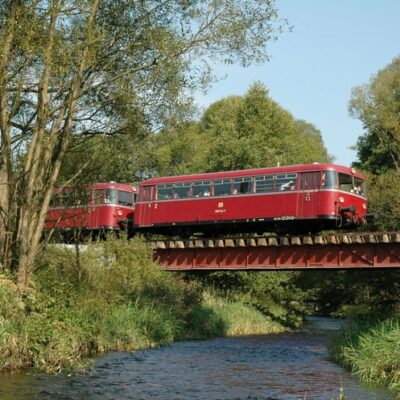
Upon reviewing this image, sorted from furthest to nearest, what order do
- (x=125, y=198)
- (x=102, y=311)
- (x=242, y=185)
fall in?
(x=125, y=198) < (x=242, y=185) < (x=102, y=311)

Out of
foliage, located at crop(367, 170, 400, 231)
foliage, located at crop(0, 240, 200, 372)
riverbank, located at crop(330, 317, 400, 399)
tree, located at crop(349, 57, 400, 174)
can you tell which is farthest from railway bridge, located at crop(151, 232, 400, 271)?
tree, located at crop(349, 57, 400, 174)

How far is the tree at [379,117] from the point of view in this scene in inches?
1842

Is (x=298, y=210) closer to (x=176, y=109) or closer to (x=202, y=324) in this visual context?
(x=202, y=324)

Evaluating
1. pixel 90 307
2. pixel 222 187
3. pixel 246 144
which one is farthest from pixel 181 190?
pixel 246 144

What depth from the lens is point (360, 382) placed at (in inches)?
639

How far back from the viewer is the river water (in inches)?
541

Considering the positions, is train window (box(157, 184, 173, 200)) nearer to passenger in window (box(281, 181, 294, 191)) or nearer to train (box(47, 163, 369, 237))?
train (box(47, 163, 369, 237))

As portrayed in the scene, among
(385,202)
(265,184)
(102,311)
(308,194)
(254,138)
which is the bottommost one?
(102,311)

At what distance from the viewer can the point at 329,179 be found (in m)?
28.4

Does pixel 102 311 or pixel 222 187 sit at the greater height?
pixel 222 187

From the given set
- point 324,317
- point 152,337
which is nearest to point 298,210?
point 152,337

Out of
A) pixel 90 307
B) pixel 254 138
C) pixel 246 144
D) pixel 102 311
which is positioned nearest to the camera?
pixel 90 307

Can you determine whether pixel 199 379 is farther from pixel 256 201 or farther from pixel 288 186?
pixel 256 201

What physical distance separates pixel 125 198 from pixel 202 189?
18.5ft
